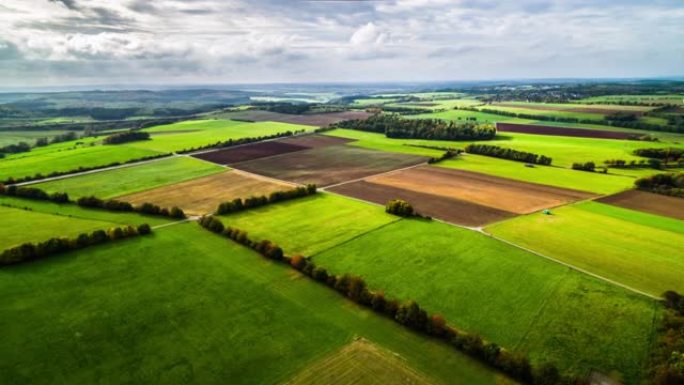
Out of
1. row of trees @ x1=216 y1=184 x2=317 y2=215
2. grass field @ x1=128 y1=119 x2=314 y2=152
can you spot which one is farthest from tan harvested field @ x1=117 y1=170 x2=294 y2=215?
grass field @ x1=128 y1=119 x2=314 y2=152

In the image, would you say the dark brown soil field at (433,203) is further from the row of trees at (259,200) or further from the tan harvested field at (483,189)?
the row of trees at (259,200)

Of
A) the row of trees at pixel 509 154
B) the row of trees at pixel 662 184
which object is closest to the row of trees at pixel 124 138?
the row of trees at pixel 509 154

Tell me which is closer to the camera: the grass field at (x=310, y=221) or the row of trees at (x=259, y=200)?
the grass field at (x=310, y=221)

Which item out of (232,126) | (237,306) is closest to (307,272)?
(237,306)

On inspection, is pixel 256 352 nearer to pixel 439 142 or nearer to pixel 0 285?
pixel 0 285

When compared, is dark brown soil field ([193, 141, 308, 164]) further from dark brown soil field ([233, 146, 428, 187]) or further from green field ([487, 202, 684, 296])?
green field ([487, 202, 684, 296])

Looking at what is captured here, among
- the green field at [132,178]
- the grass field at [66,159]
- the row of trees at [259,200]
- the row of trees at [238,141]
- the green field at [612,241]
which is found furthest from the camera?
the row of trees at [238,141]

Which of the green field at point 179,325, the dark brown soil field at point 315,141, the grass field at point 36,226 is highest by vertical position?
the dark brown soil field at point 315,141
